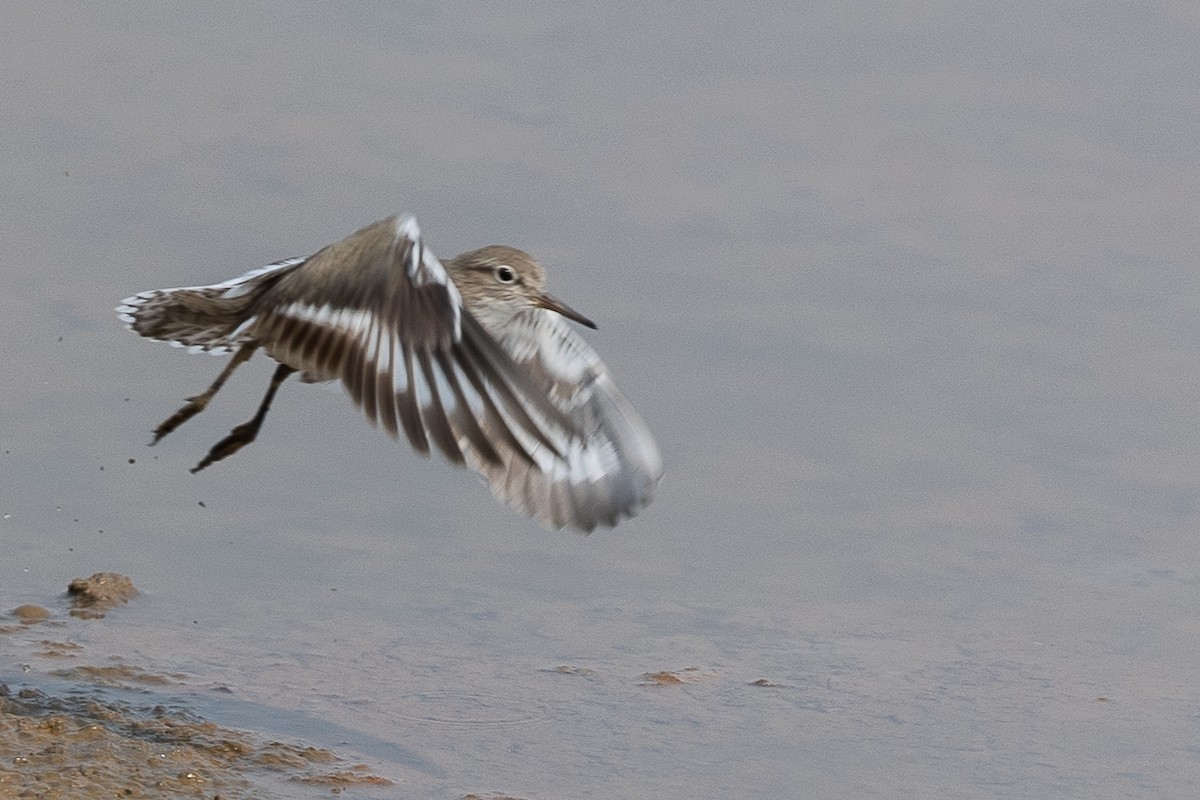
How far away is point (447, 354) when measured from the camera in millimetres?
5422

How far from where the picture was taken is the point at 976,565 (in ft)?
26.0

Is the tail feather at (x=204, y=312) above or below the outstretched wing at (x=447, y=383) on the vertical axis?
above

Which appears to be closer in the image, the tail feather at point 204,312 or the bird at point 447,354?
the bird at point 447,354

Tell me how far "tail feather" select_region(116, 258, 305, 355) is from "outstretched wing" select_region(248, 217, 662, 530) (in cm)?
28

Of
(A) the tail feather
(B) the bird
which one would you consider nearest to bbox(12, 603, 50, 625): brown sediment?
(B) the bird

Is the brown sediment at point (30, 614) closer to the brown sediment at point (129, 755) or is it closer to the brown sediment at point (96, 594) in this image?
the brown sediment at point (96, 594)

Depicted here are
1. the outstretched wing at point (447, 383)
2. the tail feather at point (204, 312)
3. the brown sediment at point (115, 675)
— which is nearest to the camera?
the outstretched wing at point (447, 383)

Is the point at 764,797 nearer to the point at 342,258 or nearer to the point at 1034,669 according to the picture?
the point at 1034,669

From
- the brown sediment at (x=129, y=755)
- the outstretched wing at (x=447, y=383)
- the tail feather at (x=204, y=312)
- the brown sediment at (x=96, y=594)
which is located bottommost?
the brown sediment at (x=129, y=755)

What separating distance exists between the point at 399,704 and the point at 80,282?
264cm

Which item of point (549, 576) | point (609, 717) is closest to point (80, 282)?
point (549, 576)

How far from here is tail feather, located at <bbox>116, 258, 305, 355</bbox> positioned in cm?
670

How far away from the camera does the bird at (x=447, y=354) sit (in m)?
5.35

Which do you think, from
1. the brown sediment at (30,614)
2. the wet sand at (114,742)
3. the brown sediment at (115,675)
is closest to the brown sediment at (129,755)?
the wet sand at (114,742)
